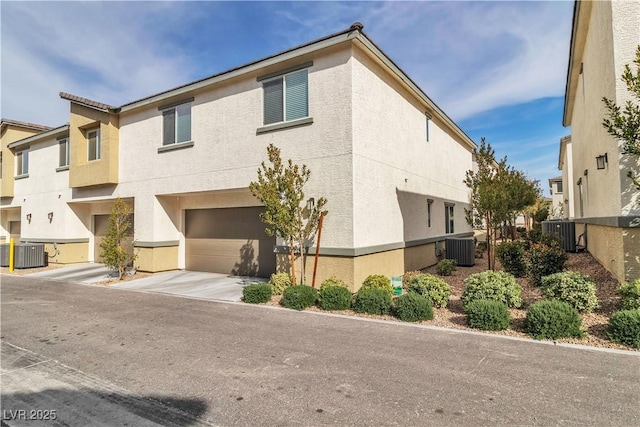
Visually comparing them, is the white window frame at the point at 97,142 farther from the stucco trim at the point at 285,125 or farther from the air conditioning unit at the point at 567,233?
the air conditioning unit at the point at 567,233

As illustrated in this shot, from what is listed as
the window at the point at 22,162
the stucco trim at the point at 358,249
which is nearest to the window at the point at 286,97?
the stucco trim at the point at 358,249

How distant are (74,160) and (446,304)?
17667 millimetres

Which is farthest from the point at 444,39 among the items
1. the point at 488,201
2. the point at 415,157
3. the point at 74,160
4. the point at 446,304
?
the point at 74,160

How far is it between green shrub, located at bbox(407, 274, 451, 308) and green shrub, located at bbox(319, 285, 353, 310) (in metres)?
1.53

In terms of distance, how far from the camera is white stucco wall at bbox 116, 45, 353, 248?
973 centimetres

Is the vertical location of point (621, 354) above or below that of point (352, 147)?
below

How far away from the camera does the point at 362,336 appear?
6.39m

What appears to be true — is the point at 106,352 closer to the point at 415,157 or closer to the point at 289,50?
the point at 289,50

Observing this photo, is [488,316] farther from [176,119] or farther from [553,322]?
[176,119]

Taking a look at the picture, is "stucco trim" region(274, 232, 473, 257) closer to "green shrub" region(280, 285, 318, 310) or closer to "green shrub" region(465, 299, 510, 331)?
"green shrub" region(280, 285, 318, 310)

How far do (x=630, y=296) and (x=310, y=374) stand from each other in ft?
19.8

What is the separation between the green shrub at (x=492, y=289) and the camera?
7.42 metres

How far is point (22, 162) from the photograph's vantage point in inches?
845

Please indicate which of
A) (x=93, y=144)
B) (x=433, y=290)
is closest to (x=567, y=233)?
(x=433, y=290)
